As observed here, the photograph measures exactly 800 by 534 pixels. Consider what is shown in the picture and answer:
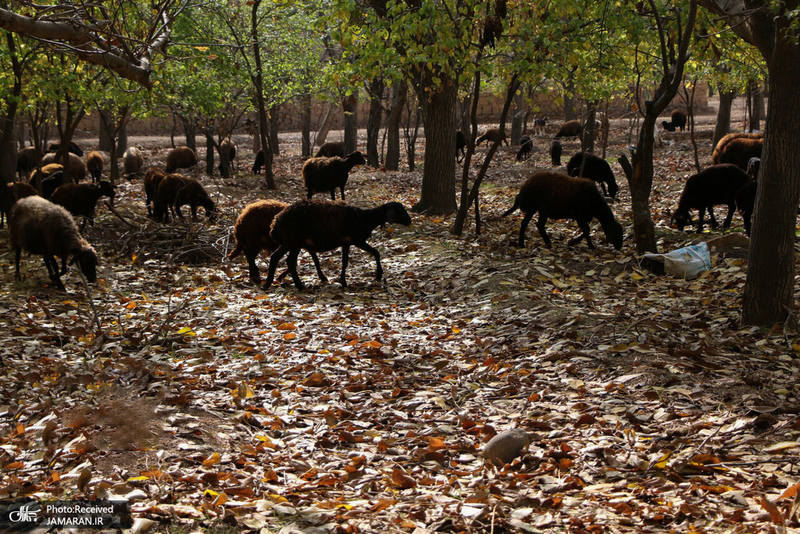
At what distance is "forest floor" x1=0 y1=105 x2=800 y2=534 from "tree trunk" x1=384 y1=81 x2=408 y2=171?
12.6 metres

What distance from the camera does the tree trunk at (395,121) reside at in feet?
73.2

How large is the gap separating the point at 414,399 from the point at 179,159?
→ 21.3 m

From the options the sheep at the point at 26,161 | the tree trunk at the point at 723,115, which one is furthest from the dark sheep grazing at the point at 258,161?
the tree trunk at the point at 723,115

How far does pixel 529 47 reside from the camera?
31.2ft

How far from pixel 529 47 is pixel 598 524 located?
767cm

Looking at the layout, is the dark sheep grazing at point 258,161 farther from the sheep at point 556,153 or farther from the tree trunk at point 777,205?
the tree trunk at point 777,205

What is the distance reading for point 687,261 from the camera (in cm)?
939

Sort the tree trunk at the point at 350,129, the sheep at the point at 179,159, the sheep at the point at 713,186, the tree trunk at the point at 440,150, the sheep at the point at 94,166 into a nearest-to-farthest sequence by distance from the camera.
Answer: the sheep at the point at 713,186 < the tree trunk at the point at 440,150 < the sheep at the point at 94,166 < the sheep at the point at 179,159 < the tree trunk at the point at 350,129

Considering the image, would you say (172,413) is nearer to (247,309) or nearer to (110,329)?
(110,329)

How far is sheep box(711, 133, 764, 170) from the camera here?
14773mm

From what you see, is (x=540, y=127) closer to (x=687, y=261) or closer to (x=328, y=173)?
(x=328, y=173)

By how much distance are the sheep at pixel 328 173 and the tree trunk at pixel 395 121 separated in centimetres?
403

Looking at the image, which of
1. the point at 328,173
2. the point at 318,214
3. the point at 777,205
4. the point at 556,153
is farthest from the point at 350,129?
the point at 777,205

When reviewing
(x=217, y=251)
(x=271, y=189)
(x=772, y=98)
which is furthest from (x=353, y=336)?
(x=271, y=189)
